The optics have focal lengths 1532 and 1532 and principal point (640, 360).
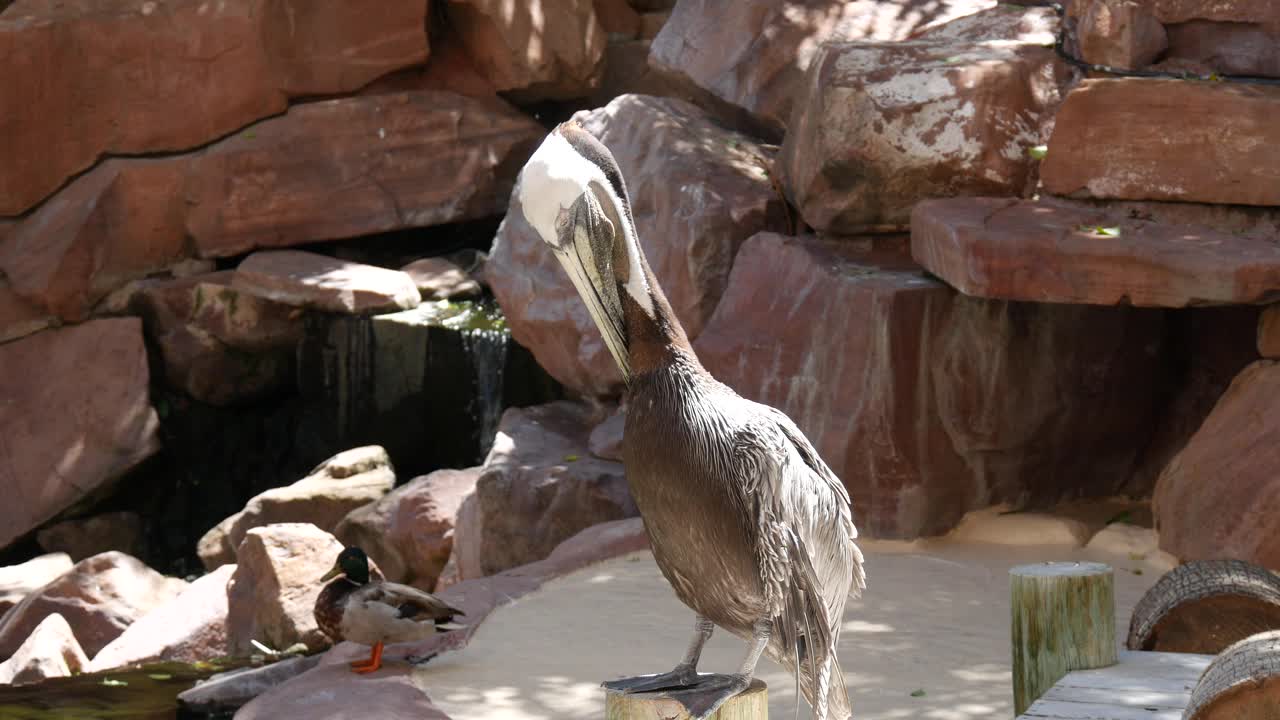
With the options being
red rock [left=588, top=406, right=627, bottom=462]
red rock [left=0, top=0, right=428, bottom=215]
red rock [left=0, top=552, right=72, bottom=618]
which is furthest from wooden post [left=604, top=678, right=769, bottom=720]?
red rock [left=0, top=0, right=428, bottom=215]

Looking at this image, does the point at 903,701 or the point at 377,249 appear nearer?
the point at 903,701

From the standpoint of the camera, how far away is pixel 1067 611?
4.08 meters

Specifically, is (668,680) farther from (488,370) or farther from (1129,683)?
(488,370)

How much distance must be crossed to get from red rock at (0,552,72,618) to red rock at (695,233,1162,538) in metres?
4.99

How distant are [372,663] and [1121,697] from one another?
3061 millimetres

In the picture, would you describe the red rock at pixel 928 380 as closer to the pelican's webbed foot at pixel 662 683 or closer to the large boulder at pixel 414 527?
the large boulder at pixel 414 527

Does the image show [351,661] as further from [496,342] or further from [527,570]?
[496,342]

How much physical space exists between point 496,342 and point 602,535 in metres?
3.66

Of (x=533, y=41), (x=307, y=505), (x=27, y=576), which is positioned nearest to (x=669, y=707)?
(x=307, y=505)

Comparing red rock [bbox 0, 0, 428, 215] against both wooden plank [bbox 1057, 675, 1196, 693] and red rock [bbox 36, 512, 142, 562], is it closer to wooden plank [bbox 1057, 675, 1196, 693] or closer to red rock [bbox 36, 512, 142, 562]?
red rock [bbox 36, 512, 142, 562]

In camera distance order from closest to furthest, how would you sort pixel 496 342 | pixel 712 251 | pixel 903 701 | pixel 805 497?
pixel 805 497
pixel 903 701
pixel 712 251
pixel 496 342

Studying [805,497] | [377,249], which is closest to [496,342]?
[377,249]

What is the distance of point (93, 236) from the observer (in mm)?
11875

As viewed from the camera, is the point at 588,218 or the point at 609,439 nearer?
the point at 588,218
